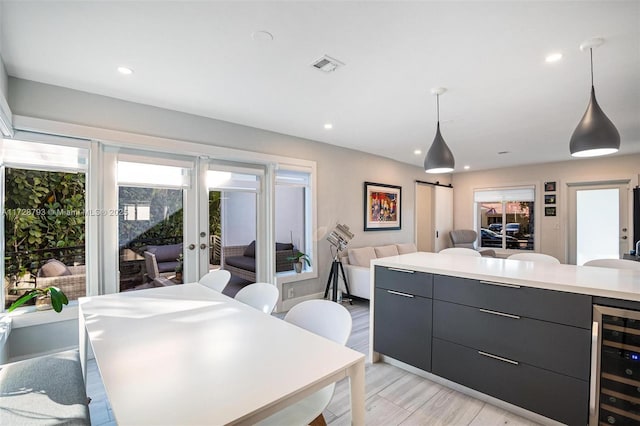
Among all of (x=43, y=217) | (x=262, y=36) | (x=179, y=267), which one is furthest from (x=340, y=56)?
(x=43, y=217)

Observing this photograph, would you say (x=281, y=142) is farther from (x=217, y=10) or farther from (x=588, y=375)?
(x=588, y=375)

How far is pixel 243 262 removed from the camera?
384 centimetres

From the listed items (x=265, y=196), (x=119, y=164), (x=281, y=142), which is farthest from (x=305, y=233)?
(x=119, y=164)

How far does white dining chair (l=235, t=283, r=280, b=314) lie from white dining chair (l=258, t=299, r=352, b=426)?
350 mm

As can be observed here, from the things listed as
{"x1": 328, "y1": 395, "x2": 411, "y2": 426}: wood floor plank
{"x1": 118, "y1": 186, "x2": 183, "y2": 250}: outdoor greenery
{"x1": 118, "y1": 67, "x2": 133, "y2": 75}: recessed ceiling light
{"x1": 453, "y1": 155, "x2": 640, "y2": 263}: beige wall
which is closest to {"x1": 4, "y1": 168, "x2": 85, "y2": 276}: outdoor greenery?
{"x1": 118, "y1": 186, "x2": 183, "y2": 250}: outdoor greenery

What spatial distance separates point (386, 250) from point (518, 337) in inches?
132

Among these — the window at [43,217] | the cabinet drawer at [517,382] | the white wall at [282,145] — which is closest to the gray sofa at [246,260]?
the white wall at [282,145]

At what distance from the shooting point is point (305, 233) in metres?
4.46

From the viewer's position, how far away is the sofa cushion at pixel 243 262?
3.70 meters

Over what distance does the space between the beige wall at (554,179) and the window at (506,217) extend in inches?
6.7

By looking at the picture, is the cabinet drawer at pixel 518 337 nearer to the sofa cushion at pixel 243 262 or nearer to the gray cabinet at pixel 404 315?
the gray cabinet at pixel 404 315

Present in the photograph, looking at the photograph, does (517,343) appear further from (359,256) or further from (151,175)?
(151,175)

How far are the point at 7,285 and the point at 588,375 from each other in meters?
4.11

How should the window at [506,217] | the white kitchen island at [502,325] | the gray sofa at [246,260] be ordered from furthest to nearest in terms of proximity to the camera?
1. the window at [506,217]
2. the gray sofa at [246,260]
3. the white kitchen island at [502,325]
